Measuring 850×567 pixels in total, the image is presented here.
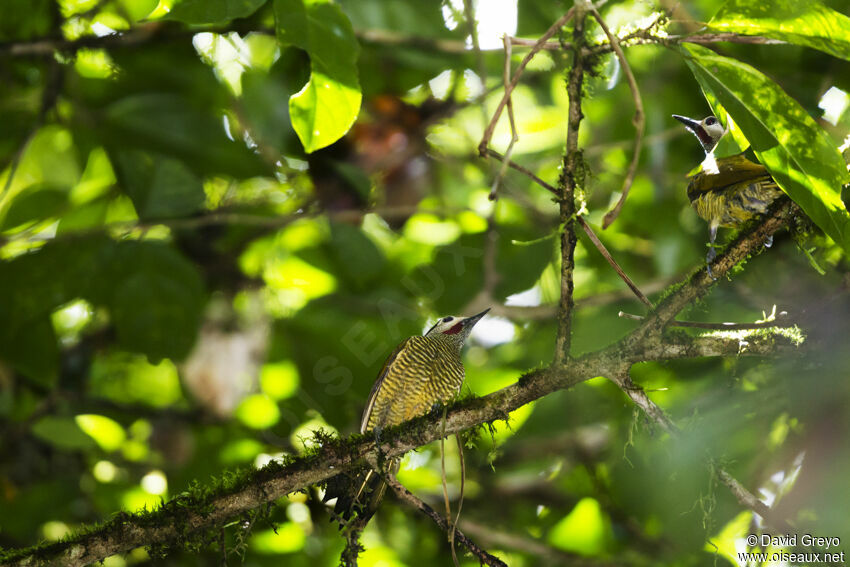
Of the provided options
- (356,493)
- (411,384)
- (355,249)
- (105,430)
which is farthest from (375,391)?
(105,430)

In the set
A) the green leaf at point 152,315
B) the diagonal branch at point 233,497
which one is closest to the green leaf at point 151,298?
the green leaf at point 152,315

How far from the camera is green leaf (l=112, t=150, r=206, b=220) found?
12.1 feet

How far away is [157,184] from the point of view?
3.78 metres

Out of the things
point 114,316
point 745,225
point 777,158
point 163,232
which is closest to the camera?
point 777,158

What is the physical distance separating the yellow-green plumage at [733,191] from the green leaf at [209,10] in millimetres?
1570

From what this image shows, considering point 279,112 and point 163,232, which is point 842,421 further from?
point 163,232

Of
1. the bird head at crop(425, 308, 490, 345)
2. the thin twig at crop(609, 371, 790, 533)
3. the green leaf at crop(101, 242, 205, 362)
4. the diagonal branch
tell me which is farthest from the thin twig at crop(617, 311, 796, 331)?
the green leaf at crop(101, 242, 205, 362)

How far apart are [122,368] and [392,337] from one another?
340cm

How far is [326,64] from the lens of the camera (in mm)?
1971

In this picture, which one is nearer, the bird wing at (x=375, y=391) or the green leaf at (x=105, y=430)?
the bird wing at (x=375, y=391)

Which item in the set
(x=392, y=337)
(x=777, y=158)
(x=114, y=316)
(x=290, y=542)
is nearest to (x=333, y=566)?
(x=290, y=542)

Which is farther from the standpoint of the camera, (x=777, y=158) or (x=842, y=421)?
(x=842, y=421)

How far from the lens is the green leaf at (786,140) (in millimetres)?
1669

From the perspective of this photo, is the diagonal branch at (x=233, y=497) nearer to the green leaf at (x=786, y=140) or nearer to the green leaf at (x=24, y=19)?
the green leaf at (x=786, y=140)
